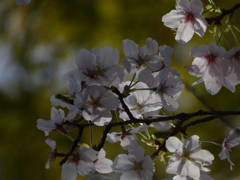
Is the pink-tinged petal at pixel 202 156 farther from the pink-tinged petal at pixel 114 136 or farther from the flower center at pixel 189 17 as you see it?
the flower center at pixel 189 17

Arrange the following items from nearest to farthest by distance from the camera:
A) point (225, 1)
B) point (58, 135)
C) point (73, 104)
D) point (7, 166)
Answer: point (73, 104), point (225, 1), point (58, 135), point (7, 166)

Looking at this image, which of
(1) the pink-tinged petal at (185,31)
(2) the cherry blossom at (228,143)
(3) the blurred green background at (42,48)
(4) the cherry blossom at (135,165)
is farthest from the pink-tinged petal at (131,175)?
(3) the blurred green background at (42,48)

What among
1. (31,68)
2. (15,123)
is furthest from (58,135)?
(31,68)

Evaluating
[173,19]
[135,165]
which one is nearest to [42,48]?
[173,19]

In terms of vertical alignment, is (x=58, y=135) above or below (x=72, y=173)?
below

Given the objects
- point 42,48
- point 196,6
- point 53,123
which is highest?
point 196,6

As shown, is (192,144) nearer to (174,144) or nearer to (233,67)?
(174,144)

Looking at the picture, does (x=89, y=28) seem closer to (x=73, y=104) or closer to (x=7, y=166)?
(x=7, y=166)
